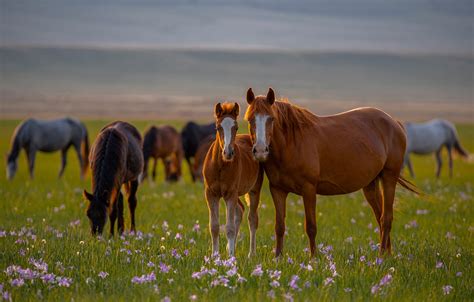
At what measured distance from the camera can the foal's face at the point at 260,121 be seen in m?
7.58

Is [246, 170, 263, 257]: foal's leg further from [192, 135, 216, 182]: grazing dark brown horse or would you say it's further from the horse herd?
[192, 135, 216, 182]: grazing dark brown horse

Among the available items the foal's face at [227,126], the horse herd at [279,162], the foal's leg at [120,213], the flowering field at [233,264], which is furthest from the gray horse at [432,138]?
the foal's face at [227,126]

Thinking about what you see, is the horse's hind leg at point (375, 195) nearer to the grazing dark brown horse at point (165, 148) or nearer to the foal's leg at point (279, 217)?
the foal's leg at point (279, 217)

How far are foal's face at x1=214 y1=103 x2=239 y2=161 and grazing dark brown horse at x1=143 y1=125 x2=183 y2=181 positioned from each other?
1566 cm

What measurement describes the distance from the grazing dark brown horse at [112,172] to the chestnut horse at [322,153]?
10.1ft

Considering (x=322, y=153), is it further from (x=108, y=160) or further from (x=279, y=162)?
(x=108, y=160)

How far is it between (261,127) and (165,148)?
59.7 feet

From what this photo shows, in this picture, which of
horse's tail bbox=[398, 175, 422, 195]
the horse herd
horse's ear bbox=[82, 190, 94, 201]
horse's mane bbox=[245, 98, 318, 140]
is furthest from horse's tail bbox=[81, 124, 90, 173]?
horse's mane bbox=[245, 98, 318, 140]

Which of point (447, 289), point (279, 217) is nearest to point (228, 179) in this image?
point (279, 217)

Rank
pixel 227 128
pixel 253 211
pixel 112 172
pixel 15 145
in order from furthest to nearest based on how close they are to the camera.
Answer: pixel 15 145, pixel 112 172, pixel 253 211, pixel 227 128

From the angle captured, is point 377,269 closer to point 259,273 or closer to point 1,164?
point 259,273

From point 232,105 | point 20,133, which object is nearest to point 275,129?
point 232,105

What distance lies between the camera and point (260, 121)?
25.6ft

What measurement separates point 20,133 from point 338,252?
19700mm
